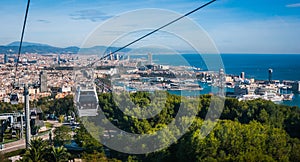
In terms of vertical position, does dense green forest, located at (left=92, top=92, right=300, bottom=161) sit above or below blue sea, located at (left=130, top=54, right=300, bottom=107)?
below

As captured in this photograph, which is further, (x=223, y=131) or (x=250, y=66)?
(x=250, y=66)

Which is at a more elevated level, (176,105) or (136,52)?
(136,52)

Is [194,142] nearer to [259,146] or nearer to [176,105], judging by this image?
[259,146]

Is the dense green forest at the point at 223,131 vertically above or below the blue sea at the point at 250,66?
below

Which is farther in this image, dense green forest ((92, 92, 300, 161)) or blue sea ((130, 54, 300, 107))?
blue sea ((130, 54, 300, 107))

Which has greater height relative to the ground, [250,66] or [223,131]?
[250,66]

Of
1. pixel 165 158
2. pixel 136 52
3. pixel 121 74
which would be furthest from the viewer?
pixel 121 74

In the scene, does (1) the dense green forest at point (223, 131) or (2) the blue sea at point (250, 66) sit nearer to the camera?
(1) the dense green forest at point (223, 131)

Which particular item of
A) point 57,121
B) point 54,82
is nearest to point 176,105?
point 57,121
